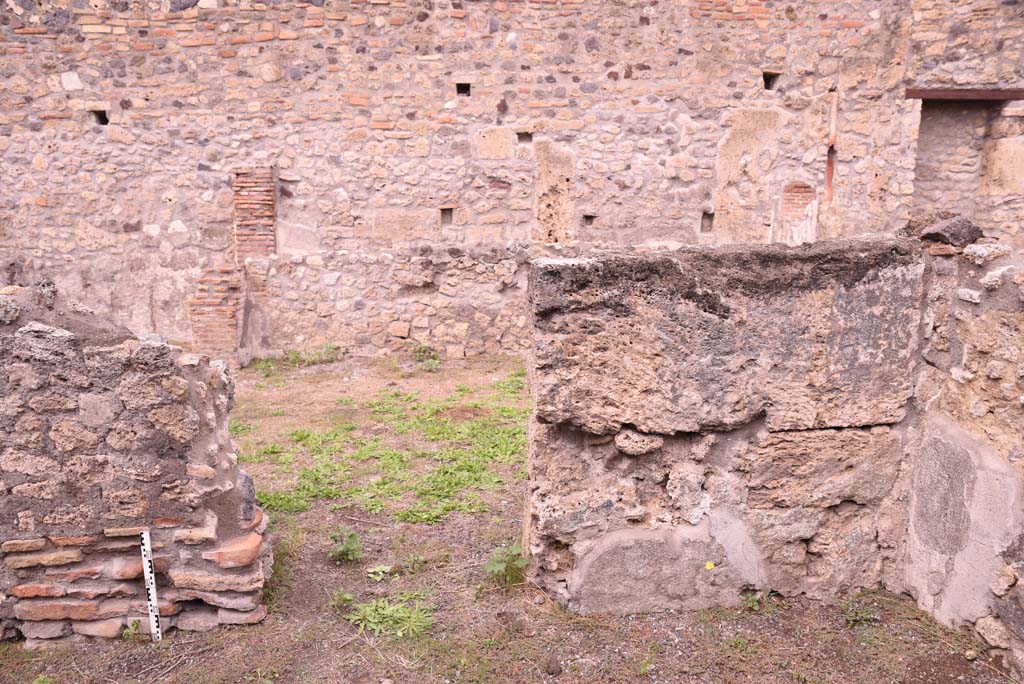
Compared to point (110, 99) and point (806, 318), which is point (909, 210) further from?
point (110, 99)

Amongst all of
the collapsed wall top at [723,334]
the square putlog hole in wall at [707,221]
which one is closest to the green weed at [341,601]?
the collapsed wall top at [723,334]

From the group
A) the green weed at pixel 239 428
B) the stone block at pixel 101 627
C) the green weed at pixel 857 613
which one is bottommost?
the green weed at pixel 239 428

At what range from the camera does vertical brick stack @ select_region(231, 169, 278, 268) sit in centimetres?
786

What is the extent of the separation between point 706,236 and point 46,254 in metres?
7.43

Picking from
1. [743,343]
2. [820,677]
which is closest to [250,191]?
[743,343]

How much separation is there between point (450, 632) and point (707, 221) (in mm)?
6408

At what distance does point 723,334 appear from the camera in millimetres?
3107

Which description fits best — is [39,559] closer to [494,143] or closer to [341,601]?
[341,601]

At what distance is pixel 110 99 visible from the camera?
7.83 metres

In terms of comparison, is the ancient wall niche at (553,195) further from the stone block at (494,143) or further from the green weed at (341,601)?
the green weed at (341,601)

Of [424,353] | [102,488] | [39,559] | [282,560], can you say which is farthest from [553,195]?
[39,559]

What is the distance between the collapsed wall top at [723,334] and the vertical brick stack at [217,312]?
5.50 meters

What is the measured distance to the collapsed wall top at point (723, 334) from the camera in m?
3.07

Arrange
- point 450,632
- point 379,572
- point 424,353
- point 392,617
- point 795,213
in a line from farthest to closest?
point 795,213 → point 424,353 → point 379,572 → point 392,617 → point 450,632
